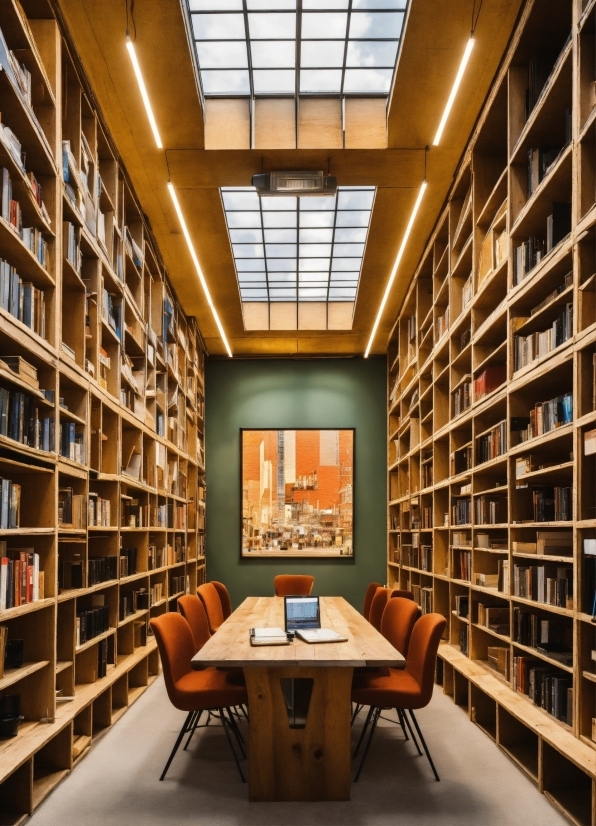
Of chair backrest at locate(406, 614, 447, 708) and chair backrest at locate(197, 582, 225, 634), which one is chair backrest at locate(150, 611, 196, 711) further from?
chair backrest at locate(197, 582, 225, 634)

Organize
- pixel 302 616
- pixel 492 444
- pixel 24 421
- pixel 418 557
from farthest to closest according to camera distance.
Result: pixel 418 557, pixel 492 444, pixel 302 616, pixel 24 421

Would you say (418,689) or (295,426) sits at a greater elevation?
(295,426)

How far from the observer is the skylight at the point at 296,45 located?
5.71 meters

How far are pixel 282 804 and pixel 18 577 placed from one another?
192 cm

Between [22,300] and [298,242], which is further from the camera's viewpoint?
[298,242]

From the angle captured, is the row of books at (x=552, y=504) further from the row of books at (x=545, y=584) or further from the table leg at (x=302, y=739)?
the table leg at (x=302, y=739)

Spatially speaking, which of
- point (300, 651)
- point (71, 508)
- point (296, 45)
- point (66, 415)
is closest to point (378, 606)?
point (300, 651)

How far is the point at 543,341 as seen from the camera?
505 centimetres

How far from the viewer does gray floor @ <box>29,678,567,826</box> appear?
4199 mm

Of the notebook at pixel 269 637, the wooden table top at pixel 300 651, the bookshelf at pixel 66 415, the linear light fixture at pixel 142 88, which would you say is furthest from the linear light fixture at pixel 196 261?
the notebook at pixel 269 637

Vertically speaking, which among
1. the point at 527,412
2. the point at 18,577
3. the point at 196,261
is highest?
the point at 196,261

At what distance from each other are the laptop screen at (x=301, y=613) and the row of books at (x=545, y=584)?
1400 millimetres

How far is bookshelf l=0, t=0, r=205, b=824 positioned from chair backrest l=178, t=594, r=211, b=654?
60 centimetres

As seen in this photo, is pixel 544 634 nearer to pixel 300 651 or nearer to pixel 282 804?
pixel 300 651
